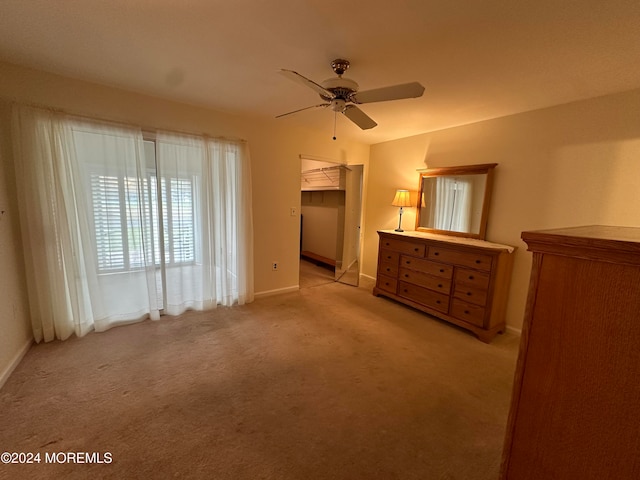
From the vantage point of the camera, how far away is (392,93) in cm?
177

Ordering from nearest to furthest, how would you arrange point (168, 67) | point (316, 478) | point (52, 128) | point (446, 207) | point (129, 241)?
1. point (316, 478)
2. point (168, 67)
3. point (52, 128)
4. point (129, 241)
5. point (446, 207)

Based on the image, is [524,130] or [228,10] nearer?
[228,10]

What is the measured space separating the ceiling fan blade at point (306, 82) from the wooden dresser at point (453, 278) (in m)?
2.05

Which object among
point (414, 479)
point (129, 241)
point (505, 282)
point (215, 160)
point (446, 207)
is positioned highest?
point (215, 160)

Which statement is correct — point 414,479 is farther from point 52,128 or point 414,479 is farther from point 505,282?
point 52,128

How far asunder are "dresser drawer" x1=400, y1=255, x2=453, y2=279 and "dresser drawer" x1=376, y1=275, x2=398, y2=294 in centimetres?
27

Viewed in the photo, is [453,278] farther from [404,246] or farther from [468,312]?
[404,246]

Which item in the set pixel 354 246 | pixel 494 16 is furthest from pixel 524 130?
pixel 354 246

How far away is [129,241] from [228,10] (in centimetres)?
228

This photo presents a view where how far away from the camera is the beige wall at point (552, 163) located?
224 centimetres

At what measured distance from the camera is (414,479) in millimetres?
1356

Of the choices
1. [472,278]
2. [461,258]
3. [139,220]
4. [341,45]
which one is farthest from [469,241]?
[139,220]

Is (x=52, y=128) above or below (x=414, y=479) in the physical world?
above

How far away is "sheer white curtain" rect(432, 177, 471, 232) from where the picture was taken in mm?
3295
